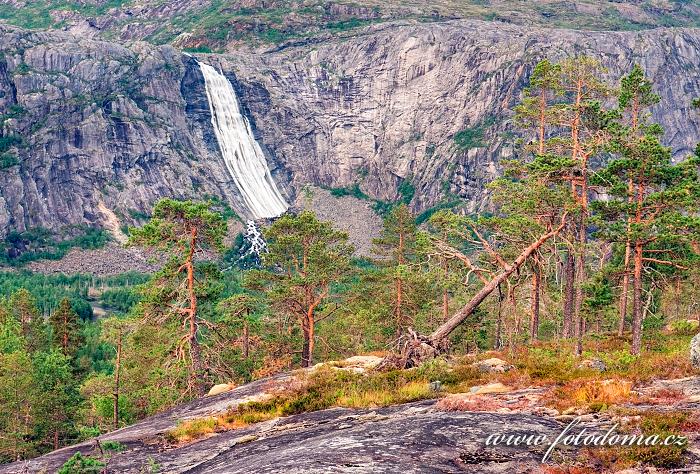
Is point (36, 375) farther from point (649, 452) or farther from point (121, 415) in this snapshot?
point (649, 452)

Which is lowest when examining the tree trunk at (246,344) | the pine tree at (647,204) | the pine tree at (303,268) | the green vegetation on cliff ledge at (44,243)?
the green vegetation on cliff ledge at (44,243)

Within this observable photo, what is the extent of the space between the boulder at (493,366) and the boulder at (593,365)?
2.04 m

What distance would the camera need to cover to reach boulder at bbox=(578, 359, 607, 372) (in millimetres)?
18453

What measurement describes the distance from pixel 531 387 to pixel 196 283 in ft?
68.9

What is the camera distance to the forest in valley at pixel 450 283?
2614 centimetres

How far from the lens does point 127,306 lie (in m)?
137

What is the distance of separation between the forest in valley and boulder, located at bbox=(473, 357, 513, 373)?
767 millimetres


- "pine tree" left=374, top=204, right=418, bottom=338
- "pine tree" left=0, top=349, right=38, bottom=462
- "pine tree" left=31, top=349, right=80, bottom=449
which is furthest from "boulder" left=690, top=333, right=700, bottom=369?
"pine tree" left=31, top=349, right=80, bottom=449

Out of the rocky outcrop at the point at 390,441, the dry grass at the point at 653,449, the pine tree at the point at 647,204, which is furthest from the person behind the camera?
the pine tree at the point at 647,204

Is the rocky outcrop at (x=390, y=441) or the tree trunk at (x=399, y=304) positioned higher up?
the rocky outcrop at (x=390, y=441)

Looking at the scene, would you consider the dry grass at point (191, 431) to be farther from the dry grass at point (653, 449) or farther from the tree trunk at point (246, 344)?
the tree trunk at point (246, 344)

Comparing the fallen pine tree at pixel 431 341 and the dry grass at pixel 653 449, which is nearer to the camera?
the dry grass at pixel 653 449

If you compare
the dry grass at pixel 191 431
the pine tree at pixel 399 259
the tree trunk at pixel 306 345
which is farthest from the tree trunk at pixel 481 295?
the pine tree at pixel 399 259

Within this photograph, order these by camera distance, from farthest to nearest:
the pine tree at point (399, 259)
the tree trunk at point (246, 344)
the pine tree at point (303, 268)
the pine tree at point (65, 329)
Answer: the pine tree at point (65, 329) < the pine tree at point (399, 259) < the tree trunk at point (246, 344) < the pine tree at point (303, 268)
